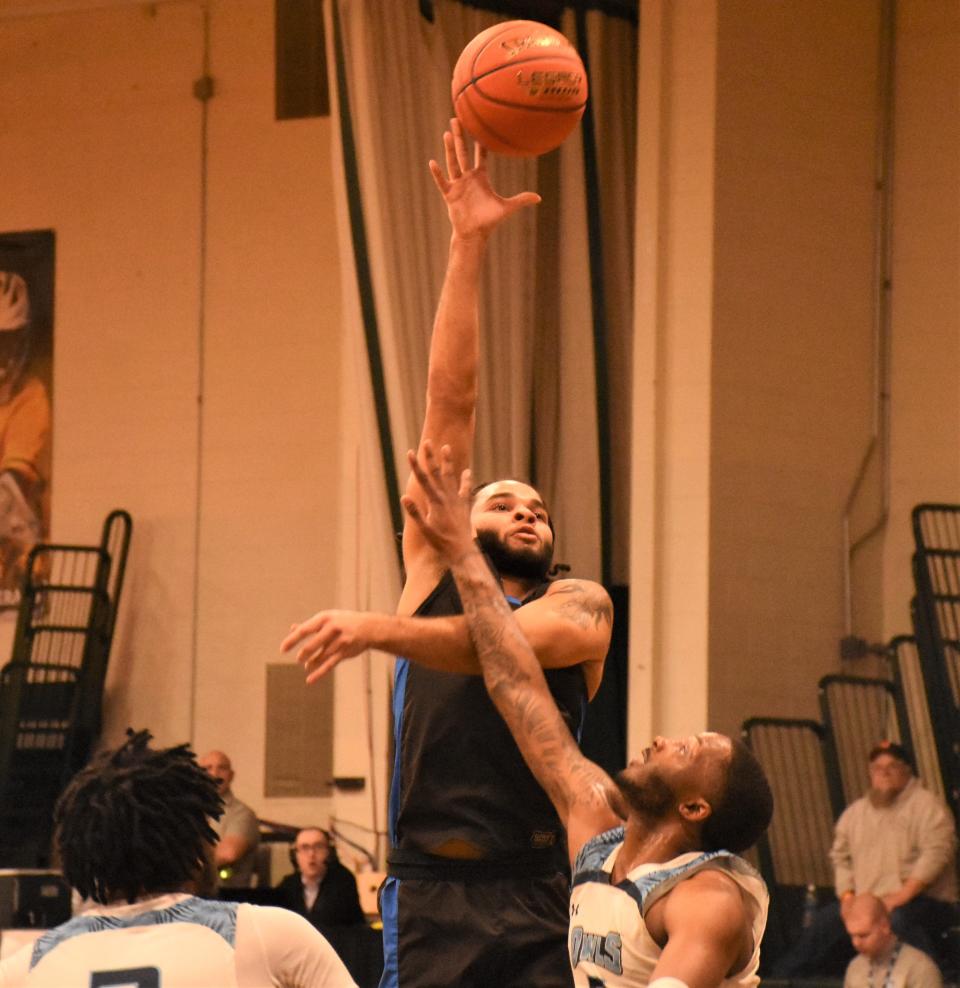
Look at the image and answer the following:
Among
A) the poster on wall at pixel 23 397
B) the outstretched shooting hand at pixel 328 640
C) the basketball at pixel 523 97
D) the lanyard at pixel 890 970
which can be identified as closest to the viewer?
the outstretched shooting hand at pixel 328 640

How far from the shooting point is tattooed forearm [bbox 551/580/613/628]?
4.07m

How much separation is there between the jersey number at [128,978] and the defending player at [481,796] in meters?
1.28

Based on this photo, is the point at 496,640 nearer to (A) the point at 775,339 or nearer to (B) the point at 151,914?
(B) the point at 151,914

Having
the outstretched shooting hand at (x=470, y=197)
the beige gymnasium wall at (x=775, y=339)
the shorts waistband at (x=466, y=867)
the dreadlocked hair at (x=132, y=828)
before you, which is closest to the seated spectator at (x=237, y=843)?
the beige gymnasium wall at (x=775, y=339)

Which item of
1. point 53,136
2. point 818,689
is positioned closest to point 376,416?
point 818,689

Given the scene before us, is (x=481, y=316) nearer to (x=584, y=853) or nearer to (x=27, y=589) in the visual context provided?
(x=27, y=589)

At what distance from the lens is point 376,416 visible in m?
10.2

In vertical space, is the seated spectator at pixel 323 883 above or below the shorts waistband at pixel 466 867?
below

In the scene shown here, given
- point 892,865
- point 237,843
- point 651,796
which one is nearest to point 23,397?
point 237,843

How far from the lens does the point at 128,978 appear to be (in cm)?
271

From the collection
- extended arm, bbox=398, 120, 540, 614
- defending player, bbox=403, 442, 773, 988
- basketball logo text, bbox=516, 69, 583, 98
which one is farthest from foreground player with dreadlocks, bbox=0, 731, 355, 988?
basketball logo text, bbox=516, 69, 583, 98

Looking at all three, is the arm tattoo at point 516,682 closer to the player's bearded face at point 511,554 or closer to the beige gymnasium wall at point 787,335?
the player's bearded face at point 511,554

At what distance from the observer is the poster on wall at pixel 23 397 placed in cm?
1331

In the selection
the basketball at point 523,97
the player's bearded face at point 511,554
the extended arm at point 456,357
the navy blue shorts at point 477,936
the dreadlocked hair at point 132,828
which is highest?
the basketball at point 523,97
